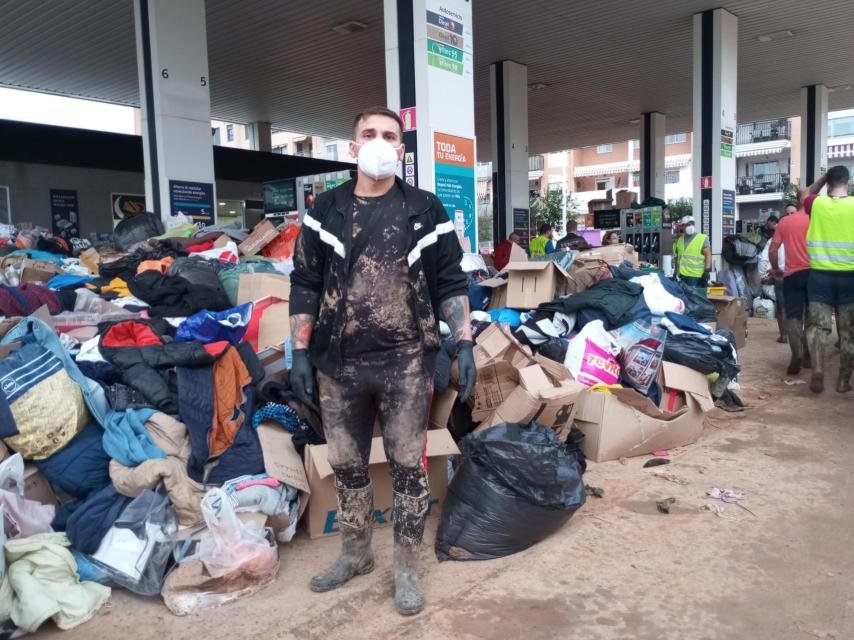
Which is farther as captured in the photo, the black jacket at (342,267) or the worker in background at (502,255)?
the worker in background at (502,255)

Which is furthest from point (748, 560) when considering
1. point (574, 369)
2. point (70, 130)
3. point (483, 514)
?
point (70, 130)

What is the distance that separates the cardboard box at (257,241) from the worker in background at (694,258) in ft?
19.9

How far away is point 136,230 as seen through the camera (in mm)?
7098

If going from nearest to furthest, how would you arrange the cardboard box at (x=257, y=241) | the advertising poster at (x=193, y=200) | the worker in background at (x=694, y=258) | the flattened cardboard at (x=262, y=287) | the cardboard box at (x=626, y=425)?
1. the cardboard box at (x=626, y=425)
2. the flattened cardboard at (x=262, y=287)
3. the cardboard box at (x=257, y=241)
4. the advertising poster at (x=193, y=200)
5. the worker in background at (x=694, y=258)

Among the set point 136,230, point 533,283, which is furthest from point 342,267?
point 136,230

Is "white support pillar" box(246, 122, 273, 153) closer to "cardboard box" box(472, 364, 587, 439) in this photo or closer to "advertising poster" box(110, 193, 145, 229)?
"advertising poster" box(110, 193, 145, 229)

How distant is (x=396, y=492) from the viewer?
258 cm

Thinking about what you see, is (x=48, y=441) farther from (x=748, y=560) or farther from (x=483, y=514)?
(x=748, y=560)

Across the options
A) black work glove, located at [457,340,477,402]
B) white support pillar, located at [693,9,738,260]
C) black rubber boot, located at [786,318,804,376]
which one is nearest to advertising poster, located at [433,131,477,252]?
black rubber boot, located at [786,318,804,376]

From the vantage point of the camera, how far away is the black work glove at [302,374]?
2453mm

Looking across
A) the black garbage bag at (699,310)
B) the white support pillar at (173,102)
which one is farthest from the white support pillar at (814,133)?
the white support pillar at (173,102)

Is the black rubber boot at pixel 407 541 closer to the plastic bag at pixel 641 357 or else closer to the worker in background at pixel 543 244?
the plastic bag at pixel 641 357

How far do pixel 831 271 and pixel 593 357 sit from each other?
8.46 feet

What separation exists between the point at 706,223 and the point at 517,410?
938 cm
